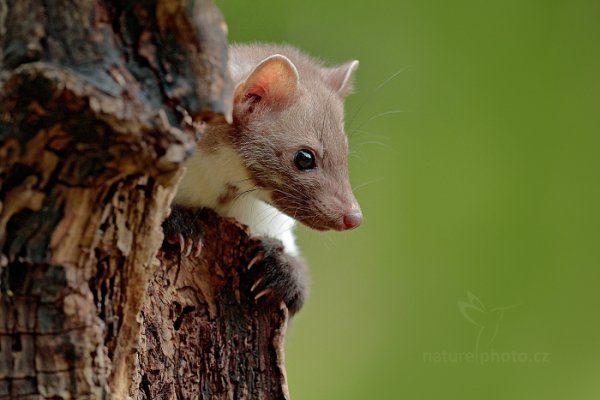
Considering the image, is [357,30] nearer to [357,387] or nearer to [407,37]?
[407,37]

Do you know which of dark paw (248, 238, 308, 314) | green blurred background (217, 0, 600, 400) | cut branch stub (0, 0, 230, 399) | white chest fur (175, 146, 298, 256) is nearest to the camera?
cut branch stub (0, 0, 230, 399)

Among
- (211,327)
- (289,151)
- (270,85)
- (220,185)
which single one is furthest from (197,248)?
(270,85)

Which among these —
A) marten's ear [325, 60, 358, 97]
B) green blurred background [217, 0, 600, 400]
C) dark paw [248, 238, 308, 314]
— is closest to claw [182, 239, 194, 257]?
dark paw [248, 238, 308, 314]

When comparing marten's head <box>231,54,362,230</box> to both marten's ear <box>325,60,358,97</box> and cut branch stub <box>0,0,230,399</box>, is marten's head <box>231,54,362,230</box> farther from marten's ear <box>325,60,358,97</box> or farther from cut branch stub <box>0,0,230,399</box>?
cut branch stub <box>0,0,230,399</box>

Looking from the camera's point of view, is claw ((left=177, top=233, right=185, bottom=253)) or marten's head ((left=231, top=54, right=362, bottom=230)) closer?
claw ((left=177, top=233, right=185, bottom=253))

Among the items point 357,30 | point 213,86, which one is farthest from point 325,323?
point 213,86

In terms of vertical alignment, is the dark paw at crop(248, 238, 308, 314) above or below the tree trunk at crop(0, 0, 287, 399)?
above

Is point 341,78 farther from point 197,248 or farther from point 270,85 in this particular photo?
point 197,248
